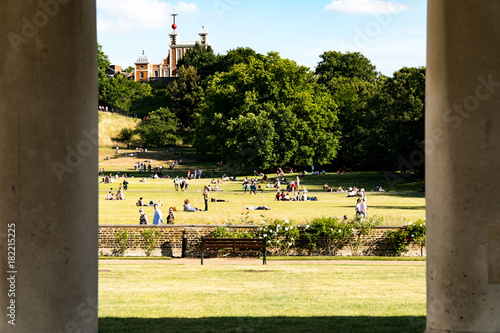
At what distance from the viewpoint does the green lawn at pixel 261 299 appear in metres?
8.91

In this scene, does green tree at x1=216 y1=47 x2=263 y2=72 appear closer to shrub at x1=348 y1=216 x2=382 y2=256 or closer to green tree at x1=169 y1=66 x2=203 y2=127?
green tree at x1=169 y1=66 x2=203 y2=127

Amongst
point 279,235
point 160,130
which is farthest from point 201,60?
point 279,235

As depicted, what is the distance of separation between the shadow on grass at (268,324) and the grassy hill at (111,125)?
102184mm

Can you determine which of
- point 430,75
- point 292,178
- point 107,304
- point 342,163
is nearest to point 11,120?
point 430,75

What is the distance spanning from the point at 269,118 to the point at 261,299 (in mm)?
62751

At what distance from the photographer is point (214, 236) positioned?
75.4 feet

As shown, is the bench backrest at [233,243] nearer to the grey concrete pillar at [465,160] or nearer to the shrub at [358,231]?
the shrub at [358,231]

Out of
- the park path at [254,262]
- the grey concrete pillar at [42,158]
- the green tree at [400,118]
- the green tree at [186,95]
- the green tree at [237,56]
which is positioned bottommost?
the park path at [254,262]

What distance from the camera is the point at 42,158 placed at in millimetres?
5617

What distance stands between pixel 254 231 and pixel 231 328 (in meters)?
14.4

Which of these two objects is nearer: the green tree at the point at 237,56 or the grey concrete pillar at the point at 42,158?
the grey concrete pillar at the point at 42,158

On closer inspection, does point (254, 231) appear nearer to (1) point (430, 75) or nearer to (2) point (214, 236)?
(2) point (214, 236)

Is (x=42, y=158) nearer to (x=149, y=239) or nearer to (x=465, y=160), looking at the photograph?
(x=465, y=160)

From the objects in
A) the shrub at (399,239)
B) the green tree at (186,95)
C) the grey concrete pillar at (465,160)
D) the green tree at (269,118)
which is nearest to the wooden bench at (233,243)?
the shrub at (399,239)
